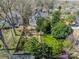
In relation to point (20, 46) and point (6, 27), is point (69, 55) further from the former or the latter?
point (6, 27)

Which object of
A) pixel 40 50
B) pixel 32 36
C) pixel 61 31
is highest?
pixel 40 50

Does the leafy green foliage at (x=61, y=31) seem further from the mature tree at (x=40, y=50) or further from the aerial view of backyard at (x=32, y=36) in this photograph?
the mature tree at (x=40, y=50)

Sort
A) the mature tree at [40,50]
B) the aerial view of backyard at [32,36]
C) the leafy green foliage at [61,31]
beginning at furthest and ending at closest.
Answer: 1. the leafy green foliage at [61,31]
2. the aerial view of backyard at [32,36]
3. the mature tree at [40,50]

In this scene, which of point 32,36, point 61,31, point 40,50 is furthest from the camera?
point 32,36

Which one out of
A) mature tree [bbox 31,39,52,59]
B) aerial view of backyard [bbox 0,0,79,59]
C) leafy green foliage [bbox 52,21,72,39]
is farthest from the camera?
leafy green foliage [bbox 52,21,72,39]

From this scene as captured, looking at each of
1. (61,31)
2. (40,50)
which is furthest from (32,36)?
(40,50)

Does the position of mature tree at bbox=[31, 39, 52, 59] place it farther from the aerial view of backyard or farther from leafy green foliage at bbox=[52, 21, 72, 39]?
leafy green foliage at bbox=[52, 21, 72, 39]

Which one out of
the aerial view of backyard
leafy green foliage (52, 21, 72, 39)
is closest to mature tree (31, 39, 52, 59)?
the aerial view of backyard

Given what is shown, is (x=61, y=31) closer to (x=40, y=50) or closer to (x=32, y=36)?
(x=32, y=36)

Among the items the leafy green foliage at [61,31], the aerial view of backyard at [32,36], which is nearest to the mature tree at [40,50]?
the aerial view of backyard at [32,36]
